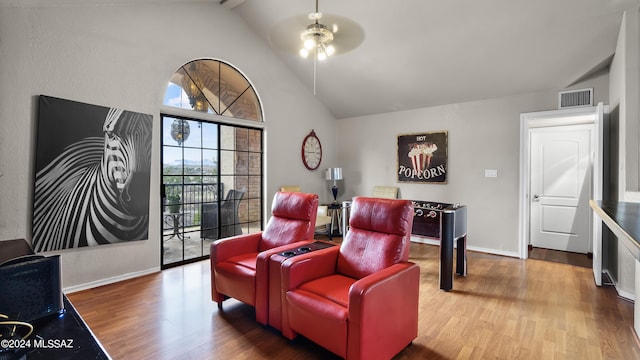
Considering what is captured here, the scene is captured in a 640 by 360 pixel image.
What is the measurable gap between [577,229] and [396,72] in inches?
147

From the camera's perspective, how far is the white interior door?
15.4ft

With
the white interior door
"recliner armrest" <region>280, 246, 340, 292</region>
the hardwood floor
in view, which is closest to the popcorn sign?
the white interior door

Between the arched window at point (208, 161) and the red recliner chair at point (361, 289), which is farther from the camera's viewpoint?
the arched window at point (208, 161)

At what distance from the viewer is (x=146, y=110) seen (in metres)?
3.68

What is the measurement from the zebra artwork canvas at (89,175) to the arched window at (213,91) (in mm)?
609

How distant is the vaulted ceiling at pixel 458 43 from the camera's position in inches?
129

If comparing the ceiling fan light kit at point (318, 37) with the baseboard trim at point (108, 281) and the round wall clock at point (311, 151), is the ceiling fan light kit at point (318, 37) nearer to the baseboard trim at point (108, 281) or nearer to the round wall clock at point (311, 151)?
the round wall clock at point (311, 151)

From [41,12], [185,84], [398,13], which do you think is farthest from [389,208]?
[41,12]

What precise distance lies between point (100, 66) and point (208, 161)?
1.65m

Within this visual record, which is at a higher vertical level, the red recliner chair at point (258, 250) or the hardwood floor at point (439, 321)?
the red recliner chair at point (258, 250)

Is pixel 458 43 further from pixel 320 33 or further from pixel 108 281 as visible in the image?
pixel 108 281

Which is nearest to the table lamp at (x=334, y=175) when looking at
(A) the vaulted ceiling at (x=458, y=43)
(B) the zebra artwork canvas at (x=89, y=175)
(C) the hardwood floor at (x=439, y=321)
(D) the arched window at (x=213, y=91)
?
(A) the vaulted ceiling at (x=458, y=43)

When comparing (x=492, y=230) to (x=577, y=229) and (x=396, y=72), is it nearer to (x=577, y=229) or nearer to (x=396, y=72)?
(x=577, y=229)

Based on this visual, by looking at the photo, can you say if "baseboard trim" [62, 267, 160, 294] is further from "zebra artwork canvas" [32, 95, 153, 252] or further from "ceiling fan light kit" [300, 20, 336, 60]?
"ceiling fan light kit" [300, 20, 336, 60]
